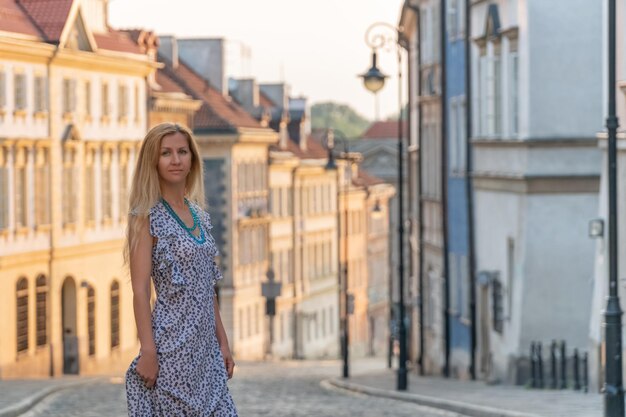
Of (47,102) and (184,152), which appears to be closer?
(184,152)

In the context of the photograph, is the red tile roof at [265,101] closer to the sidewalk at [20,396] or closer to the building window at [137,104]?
the building window at [137,104]

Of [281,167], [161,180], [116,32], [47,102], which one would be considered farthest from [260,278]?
[161,180]

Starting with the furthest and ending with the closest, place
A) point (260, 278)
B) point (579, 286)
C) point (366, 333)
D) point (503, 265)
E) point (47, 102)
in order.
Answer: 1. point (366, 333)
2. point (260, 278)
3. point (47, 102)
4. point (503, 265)
5. point (579, 286)

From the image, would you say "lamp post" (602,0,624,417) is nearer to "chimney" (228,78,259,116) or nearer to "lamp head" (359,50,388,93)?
"lamp head" (359,50,388,93)

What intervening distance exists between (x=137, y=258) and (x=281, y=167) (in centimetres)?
8198

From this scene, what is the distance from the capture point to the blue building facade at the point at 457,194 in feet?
136

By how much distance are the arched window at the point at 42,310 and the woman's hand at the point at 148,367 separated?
44.8 meters

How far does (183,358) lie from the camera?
941cm

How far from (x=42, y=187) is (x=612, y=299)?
3760 cm

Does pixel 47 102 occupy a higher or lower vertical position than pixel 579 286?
higher

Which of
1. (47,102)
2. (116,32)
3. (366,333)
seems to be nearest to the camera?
(47,102)

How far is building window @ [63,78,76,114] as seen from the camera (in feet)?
190

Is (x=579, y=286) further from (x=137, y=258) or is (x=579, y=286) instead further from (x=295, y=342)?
(x=295, y=342)

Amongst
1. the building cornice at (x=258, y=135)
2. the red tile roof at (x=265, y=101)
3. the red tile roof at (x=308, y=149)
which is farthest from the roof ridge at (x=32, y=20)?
the red tile roof at (x=265, y=101)
